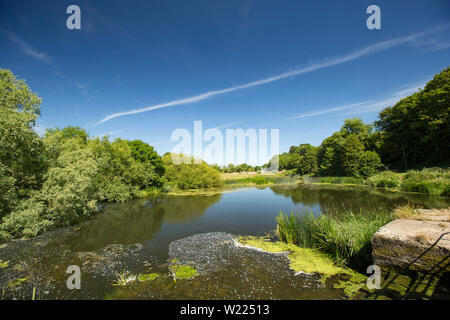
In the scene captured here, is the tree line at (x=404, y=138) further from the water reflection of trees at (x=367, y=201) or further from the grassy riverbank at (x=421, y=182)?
the water reflection of trees at (x=367, y=201)

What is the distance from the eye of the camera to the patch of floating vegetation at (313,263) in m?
5.52

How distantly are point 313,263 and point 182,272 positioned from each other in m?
4.84

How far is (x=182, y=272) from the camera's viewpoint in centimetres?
659

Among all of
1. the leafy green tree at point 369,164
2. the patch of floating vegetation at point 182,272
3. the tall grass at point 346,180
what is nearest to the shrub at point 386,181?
the tall grass at point 346,180

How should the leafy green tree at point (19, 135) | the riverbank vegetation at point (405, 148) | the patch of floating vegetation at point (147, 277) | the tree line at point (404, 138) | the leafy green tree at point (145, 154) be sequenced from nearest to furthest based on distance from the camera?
the patch of floating vegetation at point (147, 277)
the leafy green tree at point (19, 135)
the riverbank vegetation at point (405, 148)
the tree line at point (404, 138)
the leafy green tree at point (145, 154)

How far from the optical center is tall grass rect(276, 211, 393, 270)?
661cm

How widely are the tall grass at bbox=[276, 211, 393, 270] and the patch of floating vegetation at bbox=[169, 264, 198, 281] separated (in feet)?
15.8

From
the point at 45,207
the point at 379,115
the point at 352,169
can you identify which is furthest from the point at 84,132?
the point at 379,115

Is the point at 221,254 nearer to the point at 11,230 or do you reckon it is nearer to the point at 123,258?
the point at 123,258

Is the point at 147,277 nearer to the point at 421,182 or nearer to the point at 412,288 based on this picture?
the point at 412,288

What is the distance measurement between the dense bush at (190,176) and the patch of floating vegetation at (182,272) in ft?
94.3
